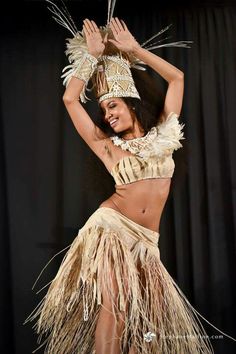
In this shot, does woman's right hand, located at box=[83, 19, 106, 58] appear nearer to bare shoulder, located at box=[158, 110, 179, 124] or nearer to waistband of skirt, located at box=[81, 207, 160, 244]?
bare shoulder, located at box=[158, 110, 179, 124]

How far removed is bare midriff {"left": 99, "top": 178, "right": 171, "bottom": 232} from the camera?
2.16 metres

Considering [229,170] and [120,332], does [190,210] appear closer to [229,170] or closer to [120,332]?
[229,170]

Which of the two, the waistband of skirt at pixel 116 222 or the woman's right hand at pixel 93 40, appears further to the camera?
the woman's right hand at pixel 93 40

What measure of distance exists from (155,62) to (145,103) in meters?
0.19

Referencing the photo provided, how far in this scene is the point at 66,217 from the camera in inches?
103

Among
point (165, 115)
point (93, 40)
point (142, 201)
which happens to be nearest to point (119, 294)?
point (142, 201)

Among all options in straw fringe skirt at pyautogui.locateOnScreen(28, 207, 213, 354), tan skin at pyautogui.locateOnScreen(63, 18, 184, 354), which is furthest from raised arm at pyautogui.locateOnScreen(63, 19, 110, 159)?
straw fringe skirt at pyautogui.locateOnScreen(28, 207, 213, 354)

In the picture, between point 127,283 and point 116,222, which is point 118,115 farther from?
point 127,283

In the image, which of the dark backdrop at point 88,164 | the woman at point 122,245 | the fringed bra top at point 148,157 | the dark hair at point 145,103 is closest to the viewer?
the woman at point 122,245

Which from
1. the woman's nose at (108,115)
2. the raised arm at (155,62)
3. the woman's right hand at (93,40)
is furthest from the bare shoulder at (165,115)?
the woman's right hand at (93,40)

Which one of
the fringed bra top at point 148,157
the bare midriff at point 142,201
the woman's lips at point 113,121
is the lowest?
the bare midriff at point 142,201

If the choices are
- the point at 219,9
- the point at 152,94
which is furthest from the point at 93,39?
the point at 219,9

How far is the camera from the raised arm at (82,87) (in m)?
2.18

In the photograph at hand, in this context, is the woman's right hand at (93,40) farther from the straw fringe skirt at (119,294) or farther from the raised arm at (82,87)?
the straw fringe skirt at (119,294)
